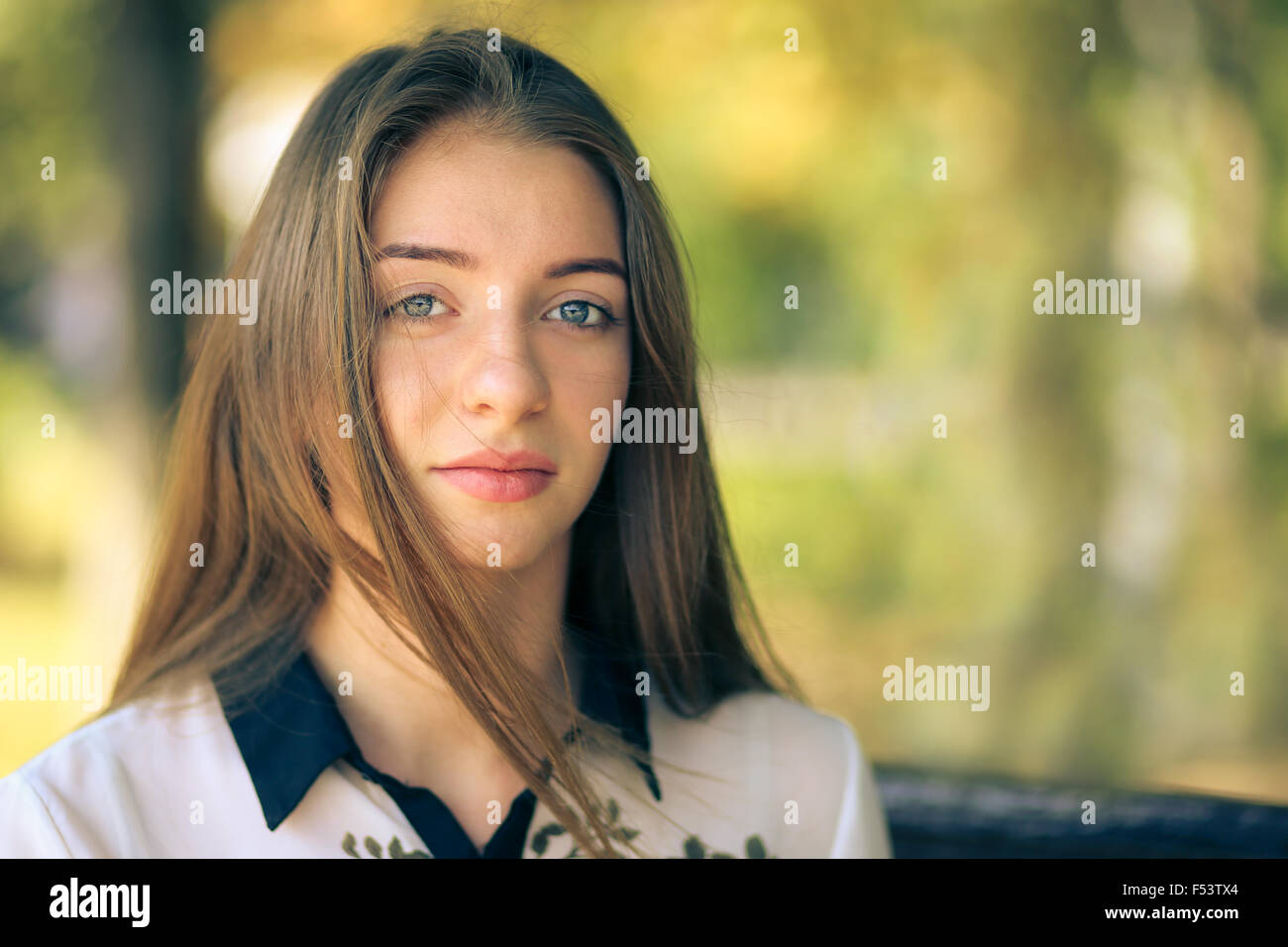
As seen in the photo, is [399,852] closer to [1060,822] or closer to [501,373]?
[501,373]

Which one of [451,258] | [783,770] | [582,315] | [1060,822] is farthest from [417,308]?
[1060,822]

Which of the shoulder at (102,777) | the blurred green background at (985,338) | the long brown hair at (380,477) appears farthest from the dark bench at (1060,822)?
the blurred green background at (985,338)

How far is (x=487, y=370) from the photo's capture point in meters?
1.05

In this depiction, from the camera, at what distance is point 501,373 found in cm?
105

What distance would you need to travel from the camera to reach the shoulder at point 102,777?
1000 millimetres

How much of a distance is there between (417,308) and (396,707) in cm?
47

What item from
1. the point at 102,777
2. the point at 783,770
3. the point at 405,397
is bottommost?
the point at 783,770

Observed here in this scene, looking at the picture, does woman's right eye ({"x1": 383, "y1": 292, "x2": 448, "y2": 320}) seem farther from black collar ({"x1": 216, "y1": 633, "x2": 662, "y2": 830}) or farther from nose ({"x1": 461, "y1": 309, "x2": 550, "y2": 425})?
black collar ({"x1": 216, "y1": 633, "x2": 662, "y2": 830})

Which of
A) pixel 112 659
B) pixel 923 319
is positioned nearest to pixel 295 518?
pixel 112 659

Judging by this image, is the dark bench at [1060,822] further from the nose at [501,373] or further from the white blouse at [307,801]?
the nose at [501,373]

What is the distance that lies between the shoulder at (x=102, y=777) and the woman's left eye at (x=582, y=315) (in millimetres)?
611

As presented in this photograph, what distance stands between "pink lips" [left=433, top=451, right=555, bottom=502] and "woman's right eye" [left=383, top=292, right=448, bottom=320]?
0.17 metres
